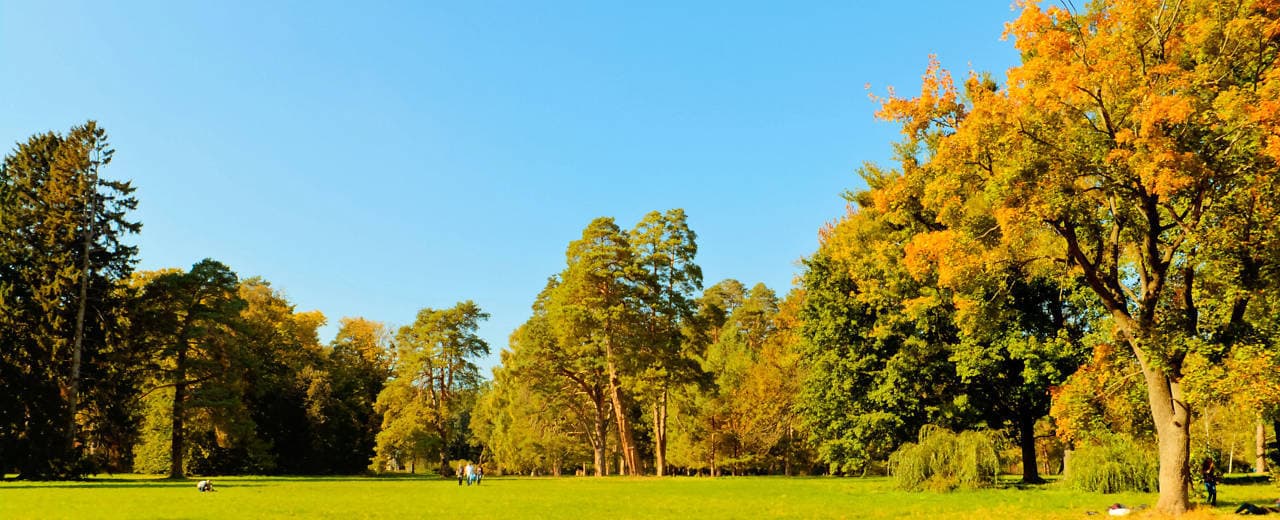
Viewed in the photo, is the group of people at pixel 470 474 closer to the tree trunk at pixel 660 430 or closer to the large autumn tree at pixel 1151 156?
the tree trunk at pixel 660 430

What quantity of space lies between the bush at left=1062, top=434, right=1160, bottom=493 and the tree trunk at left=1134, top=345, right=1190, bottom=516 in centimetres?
574

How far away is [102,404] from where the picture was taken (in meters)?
42.9

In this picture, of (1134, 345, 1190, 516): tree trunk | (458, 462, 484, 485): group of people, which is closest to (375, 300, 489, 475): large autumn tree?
(458, 462, 484, 485): group of people

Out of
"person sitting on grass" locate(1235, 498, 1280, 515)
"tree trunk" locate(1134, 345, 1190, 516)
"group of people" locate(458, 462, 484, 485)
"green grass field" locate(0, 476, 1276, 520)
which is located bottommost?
"group of people" locate(458, 462, 484, 485)

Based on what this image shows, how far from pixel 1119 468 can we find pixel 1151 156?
11.7 m

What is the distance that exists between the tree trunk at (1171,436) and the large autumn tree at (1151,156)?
0.11 ft

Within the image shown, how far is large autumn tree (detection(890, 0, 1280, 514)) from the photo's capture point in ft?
55.2

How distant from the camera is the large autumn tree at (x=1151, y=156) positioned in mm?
16828

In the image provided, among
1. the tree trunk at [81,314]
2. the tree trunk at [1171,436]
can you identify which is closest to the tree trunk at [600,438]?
the tree trunk at [81,314]

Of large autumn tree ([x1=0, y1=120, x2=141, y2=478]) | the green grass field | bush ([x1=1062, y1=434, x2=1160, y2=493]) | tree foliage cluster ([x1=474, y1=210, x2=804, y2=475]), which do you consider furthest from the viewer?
tree foliage cluster ([x1=474, y1=210, x2=804, y2=475])

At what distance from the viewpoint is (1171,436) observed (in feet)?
61.5

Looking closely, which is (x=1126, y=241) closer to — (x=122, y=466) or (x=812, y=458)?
(x=812, y=458)

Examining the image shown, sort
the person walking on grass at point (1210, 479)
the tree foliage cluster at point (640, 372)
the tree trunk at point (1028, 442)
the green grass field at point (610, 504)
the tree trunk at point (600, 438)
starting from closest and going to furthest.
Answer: the green grass field at point (610, 504) < the person walking on grass at point (1210, 479) < the tree trunk at point (1028, 442) < the tree foliage cluster at point (640, 372) < the tree trunk at point (600, 438)

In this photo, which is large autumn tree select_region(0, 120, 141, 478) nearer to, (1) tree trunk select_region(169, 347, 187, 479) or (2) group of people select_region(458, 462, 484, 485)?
(1) tree trunk select_region(169, 347, 187, 479)
